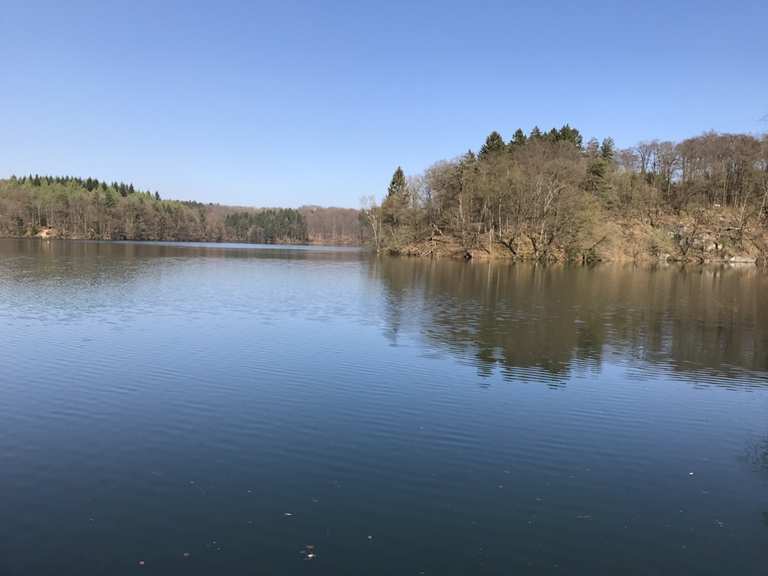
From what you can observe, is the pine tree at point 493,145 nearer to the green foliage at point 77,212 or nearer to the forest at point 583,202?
the forest at point 583,202

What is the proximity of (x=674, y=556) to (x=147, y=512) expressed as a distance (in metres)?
7.59

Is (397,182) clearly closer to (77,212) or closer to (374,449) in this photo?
(77,212)

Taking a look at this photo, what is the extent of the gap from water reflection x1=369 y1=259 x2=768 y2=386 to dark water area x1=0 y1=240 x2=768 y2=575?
25 cm

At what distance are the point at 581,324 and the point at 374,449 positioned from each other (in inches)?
797

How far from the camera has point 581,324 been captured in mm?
28297

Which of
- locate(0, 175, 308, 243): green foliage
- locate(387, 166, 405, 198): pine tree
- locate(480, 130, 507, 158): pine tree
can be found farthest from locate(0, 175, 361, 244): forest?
locate(480, 130, 507, 158): pine tree

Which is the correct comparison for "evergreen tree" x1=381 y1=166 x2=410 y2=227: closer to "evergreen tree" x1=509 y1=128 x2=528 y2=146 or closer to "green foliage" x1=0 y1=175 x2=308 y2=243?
"evergreen tree" x1=509 y1=128 x2=528 y2=146

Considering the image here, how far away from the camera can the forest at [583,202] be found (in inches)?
3410

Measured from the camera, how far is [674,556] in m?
7.52

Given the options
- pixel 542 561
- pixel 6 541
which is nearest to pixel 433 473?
pixel 542 561

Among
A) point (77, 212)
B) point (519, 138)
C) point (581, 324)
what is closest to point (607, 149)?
point (519, 138)

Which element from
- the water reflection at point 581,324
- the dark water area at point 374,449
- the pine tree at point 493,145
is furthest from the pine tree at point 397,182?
the dark water area at point 374,449

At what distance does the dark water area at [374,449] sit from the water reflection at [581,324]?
25 cm

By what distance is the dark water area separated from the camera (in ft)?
24.4
